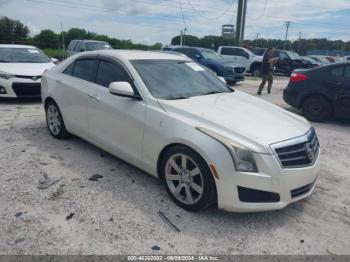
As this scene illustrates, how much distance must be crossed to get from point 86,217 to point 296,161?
7.06 feet

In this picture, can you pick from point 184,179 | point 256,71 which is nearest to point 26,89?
point 184,179

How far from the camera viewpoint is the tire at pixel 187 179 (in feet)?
10.6

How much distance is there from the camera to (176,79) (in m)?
4.31

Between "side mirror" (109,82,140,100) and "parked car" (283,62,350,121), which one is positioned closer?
"side mirror" (109,82,140,100)

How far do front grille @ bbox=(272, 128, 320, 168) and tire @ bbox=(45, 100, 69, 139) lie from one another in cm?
359

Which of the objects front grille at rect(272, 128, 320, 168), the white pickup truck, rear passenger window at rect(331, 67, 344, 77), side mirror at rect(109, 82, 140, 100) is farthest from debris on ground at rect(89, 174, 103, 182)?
the white pickup truck

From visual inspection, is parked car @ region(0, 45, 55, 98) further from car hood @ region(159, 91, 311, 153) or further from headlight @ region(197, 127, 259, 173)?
headlight @ region(197, 127, 259, 173)

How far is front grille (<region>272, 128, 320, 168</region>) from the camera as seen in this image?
3.17 metres

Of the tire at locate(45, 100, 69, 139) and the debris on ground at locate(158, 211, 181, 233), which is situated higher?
the tire at locate(45, 100, 69, 139)

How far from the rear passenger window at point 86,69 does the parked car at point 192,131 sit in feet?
0.06

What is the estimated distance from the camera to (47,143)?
5.49 meters

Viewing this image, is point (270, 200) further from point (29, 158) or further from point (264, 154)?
point (29, 158)

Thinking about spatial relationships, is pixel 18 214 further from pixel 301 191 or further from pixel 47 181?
pixel 301 191

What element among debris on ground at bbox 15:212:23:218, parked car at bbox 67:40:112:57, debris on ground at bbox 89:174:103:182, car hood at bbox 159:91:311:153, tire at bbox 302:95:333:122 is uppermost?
parked car at bbox 67:40:112:57
